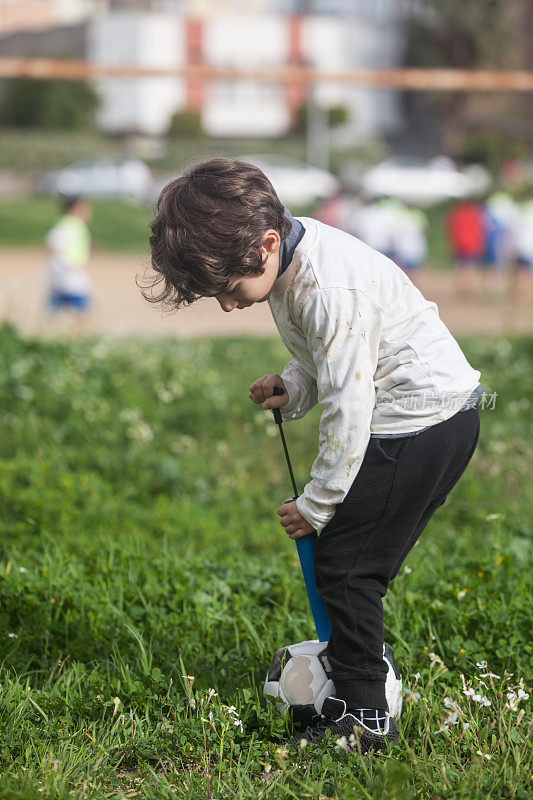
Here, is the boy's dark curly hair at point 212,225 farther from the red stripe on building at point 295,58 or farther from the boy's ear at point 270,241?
the red stripe on building at point 295,58

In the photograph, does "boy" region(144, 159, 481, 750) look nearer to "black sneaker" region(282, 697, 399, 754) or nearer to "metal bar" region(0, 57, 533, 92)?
"black sneaker" region(282, 697, 399, 754)

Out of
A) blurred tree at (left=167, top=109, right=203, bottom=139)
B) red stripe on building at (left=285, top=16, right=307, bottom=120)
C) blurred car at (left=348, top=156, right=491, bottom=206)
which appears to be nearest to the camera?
blurred car at (left=348, top=156, right=491, bottom=206)

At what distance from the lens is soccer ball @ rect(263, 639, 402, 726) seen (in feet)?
8.83

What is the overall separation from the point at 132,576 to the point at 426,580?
1.05m

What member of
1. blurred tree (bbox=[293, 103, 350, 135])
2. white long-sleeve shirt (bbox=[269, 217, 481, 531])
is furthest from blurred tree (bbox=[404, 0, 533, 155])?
white long-sleeve shirt (bbox=[269, 217, 481, 531])

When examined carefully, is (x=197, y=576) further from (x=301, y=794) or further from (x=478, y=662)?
(x=301, y=794)

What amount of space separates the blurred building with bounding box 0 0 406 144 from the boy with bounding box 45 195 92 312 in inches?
1453

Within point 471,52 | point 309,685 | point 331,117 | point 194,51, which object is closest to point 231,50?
point 194,51

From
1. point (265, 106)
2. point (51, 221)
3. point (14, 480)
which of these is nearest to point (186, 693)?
point (14, 480)

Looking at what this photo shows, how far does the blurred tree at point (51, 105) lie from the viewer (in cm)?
4181

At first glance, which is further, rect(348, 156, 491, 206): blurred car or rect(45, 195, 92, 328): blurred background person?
rect(348, 156, 491, 206): blurred car

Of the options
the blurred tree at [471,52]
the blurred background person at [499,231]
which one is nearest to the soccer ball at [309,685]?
the blurred background person at [499,231]

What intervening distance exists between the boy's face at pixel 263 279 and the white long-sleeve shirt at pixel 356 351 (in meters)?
0.04

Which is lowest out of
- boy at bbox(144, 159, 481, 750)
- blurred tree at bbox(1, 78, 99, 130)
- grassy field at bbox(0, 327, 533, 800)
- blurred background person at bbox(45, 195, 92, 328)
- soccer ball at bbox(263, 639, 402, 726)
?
blurred tree at bbox(1, 78, 99, 130)
